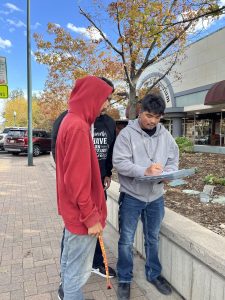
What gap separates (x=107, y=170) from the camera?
3.28 meters

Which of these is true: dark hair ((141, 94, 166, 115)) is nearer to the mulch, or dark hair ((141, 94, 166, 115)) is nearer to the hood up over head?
the hood up over head

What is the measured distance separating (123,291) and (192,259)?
2.54ft

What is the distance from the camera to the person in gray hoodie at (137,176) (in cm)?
282

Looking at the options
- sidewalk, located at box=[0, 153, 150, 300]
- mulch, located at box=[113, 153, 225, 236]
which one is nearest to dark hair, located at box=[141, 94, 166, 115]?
mulch, located at box=[113, 153, 225, 236]

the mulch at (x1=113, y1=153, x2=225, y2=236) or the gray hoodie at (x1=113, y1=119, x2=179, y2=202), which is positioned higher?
the gray hoodie at (x1=113, y1=119, x2=179, y2=202)

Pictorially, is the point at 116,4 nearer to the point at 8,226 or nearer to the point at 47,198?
the point at 47,198

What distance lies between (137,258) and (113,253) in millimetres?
347

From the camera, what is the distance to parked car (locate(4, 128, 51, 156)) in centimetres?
1911

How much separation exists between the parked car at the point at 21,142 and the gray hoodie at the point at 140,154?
17.0 meters

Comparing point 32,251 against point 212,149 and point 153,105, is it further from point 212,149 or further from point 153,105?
point 212,149

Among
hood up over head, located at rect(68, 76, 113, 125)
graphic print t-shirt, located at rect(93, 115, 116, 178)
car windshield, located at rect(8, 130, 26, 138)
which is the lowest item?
graphic print t-shirt, located at rect(93, 115, 116, 178)

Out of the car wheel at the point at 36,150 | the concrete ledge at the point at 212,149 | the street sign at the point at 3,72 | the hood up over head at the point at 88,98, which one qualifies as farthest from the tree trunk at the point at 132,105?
the car wheel at the point at 36,150

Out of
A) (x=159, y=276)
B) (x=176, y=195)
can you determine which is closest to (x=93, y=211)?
(x=159, y=276)

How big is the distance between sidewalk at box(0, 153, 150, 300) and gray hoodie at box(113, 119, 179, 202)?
107 centimetres
